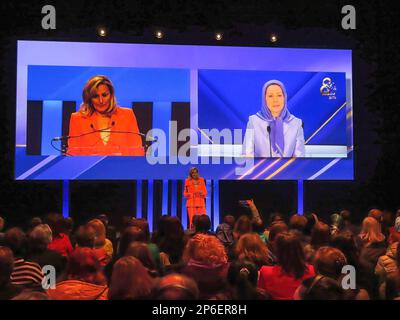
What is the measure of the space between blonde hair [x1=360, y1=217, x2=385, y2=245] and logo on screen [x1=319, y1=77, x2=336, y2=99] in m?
4.88

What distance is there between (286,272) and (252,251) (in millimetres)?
456

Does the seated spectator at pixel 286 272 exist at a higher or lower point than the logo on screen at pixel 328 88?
lower

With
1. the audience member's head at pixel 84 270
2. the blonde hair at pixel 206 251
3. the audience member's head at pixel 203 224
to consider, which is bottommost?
the audience member's head at pixel 84 270

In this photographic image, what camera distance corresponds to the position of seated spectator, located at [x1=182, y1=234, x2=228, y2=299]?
2453 mm

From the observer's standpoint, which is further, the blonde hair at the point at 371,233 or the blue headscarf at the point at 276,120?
the blue headscarf at the point at 276,120

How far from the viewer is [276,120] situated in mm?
8391

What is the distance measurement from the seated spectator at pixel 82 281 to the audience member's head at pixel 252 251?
3.07ft

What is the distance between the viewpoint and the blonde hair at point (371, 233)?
3691mm

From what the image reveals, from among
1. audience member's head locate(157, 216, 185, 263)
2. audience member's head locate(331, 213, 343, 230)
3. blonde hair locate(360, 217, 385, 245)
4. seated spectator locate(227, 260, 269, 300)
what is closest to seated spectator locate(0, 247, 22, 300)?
seated spectator locate(227, 260, 269, 300)

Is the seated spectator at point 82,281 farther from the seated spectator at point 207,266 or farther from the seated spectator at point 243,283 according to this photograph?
the seated spectator at point 243,283

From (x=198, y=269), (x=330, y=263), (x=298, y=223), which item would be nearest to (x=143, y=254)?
(x=198, y=269)

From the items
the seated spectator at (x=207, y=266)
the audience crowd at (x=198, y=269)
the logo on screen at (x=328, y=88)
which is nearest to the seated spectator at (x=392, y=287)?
the audience crowd at (x=198, y=269)

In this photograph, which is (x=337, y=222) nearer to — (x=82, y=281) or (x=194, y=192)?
(x=194, y=192)

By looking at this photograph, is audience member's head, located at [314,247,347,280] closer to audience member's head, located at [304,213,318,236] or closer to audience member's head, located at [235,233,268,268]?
audience member's head, located at [235,233,268,268]
